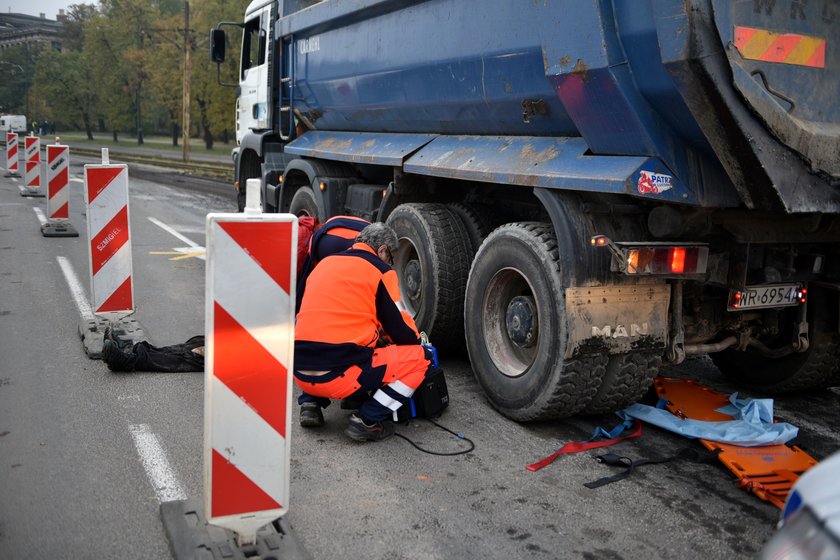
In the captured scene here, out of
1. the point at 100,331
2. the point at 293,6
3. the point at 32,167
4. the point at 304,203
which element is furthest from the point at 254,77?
the point at 32,167

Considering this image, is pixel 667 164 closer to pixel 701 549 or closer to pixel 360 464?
pixel 701 549

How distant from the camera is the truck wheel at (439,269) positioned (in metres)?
5.89

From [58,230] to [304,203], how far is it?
4.67 meters

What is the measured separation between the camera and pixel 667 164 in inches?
152

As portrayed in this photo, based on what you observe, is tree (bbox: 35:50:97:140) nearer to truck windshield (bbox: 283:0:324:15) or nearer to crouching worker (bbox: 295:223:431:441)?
truck windshield (bbox: 283:0:324:15)

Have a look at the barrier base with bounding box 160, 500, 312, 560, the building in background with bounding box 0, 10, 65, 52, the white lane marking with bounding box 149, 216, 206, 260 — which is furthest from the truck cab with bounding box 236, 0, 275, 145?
the building in background with bounding box 0, 10, 65, 52

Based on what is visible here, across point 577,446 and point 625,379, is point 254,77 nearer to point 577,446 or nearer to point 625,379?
point 625,379

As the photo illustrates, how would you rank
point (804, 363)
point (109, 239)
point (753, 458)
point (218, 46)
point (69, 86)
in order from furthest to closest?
1. point (69, 86)
2. point (218, 46)
3. point (109, 239)
4. point (804, 363)
5. point (753, 458)

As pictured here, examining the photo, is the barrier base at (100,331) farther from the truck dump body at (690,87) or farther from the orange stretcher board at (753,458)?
the orange stretcher board at (753,458)

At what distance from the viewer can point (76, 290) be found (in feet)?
26.0

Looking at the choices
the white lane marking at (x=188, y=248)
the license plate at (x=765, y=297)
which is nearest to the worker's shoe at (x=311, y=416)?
the license plate at (x=765, y=297)

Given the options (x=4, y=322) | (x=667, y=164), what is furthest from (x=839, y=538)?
(x=4, y=322)

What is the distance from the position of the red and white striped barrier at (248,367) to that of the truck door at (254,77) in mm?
6896

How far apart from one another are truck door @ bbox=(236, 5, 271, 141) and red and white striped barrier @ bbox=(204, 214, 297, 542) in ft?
22.6
